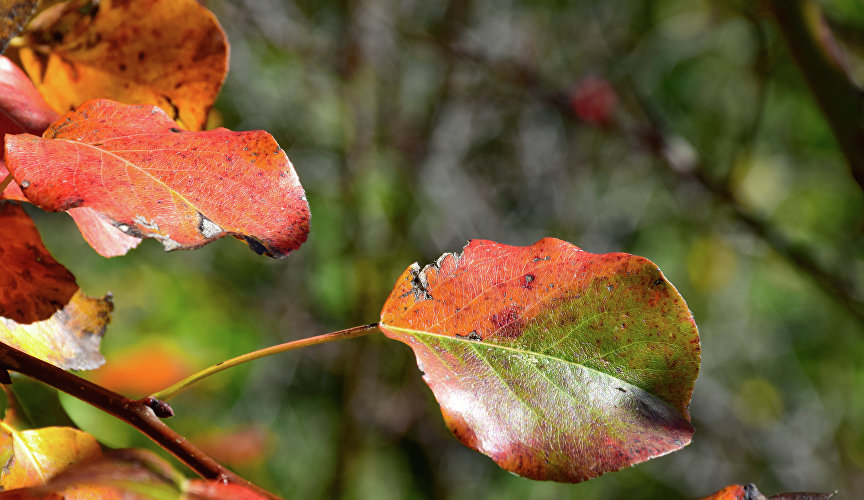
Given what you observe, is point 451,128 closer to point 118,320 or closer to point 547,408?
point 118,320

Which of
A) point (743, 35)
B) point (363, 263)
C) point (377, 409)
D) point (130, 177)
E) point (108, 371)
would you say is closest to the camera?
point (130, 177)

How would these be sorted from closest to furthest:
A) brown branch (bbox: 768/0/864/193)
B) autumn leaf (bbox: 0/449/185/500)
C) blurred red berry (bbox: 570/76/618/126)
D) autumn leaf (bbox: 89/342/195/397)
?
autumn leaf (bbox: 0/449/185/500) → brown branch (bbox: 768/0/864/193) → blurred red berry (bbox: 570/76/618/126) → autumn leaf (bbox: 89/342/195/397)

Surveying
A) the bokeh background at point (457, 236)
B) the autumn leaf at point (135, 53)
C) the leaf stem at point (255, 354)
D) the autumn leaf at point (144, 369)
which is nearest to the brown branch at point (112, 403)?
the leaf stem at point (255, 354)

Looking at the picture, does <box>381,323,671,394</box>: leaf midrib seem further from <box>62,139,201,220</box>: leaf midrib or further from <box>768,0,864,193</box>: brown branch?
<box>768,0,864,193</box>: brown branch

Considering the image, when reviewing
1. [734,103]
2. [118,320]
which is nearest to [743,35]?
[734,103]

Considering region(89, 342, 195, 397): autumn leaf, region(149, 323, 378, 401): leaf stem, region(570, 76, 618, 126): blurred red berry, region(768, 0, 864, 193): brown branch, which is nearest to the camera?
region(149, 323, 378, 401): leaf stem

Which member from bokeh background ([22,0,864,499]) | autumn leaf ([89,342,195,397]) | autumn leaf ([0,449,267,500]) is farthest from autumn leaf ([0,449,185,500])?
autumn leaf ([89,342,195,397])
